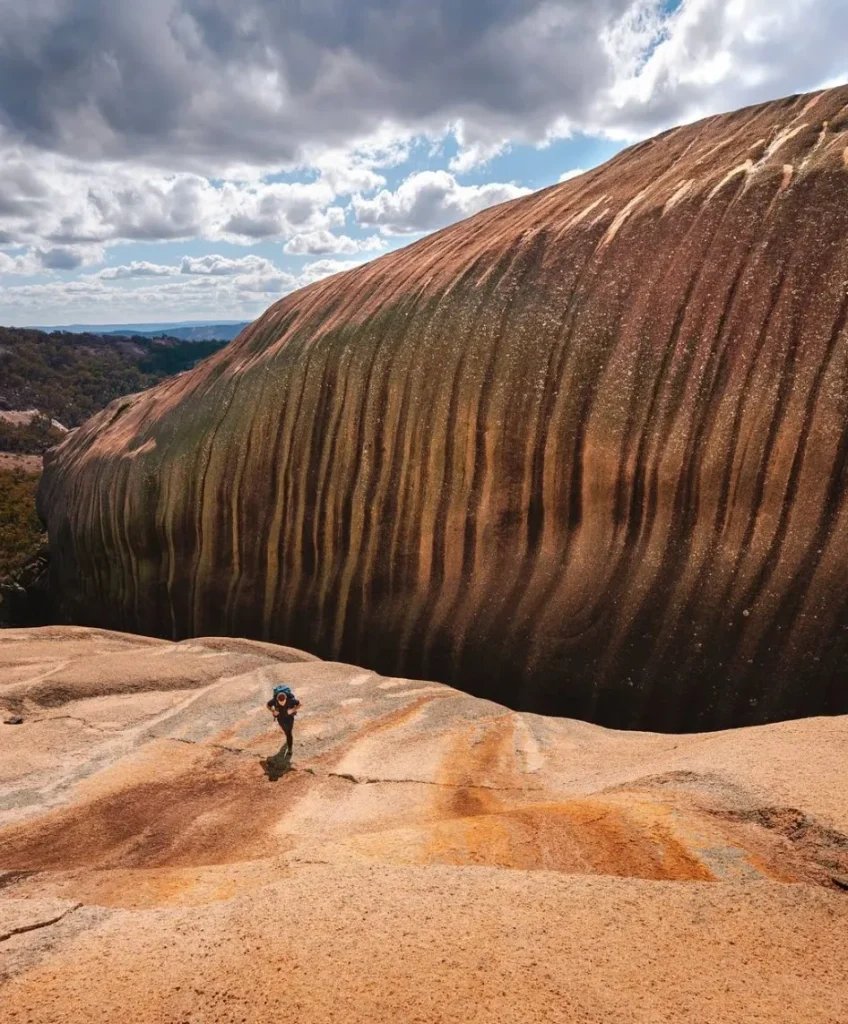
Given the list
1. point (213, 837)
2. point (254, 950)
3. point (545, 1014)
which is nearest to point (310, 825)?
point (213, 837)

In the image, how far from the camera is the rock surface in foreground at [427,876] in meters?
2.85

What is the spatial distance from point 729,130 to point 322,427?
7776mm

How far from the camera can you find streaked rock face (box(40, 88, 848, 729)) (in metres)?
7.75

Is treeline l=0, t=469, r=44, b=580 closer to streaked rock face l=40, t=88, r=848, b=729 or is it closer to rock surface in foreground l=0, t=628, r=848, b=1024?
streaked rock face l=40, t=88, r=848, b=729

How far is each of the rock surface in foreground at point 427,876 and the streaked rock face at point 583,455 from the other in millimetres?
1683

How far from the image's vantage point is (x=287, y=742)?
6.84 m

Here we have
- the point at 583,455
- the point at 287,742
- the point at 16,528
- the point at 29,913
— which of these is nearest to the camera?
the point at 29,913

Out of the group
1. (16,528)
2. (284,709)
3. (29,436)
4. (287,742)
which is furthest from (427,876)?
(29,436)

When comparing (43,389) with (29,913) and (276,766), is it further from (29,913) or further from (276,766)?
(29,913)

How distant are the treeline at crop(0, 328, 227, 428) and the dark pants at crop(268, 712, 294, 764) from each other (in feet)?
177

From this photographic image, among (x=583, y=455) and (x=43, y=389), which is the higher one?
(x=43, y=389)

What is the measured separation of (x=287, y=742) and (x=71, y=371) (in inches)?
3330

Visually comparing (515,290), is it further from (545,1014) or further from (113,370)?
Answer: (113,370)

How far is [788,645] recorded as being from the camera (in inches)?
290
